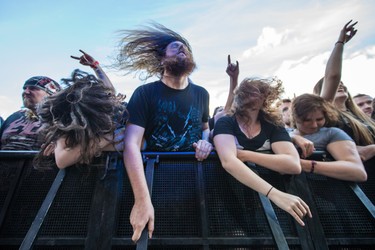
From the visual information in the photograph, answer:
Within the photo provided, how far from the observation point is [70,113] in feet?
5.70

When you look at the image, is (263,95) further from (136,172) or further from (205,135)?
(136,172)

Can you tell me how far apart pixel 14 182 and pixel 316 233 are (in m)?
2.38

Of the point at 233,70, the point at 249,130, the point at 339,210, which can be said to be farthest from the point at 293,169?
the point at 233,70

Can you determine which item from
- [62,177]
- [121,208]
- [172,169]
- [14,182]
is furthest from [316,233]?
[14,182]

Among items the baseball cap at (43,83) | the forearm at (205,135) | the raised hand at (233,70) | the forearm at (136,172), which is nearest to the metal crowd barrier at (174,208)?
the forearm at (136,172)

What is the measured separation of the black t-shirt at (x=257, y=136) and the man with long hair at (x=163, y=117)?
0.27 m

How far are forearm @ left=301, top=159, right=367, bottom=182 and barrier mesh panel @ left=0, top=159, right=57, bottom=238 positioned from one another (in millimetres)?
2160

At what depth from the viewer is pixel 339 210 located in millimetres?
1721

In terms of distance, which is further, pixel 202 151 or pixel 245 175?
pixel 202 151

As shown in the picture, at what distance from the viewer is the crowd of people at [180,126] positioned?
66.9 inches

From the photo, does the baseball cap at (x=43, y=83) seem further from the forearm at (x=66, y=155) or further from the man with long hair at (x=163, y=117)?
the forearm at (x=66, y=155)

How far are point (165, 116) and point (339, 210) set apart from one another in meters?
1.68

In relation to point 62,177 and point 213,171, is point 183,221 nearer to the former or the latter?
point 213,171

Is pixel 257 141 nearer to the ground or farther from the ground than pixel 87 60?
nearer to the ground
